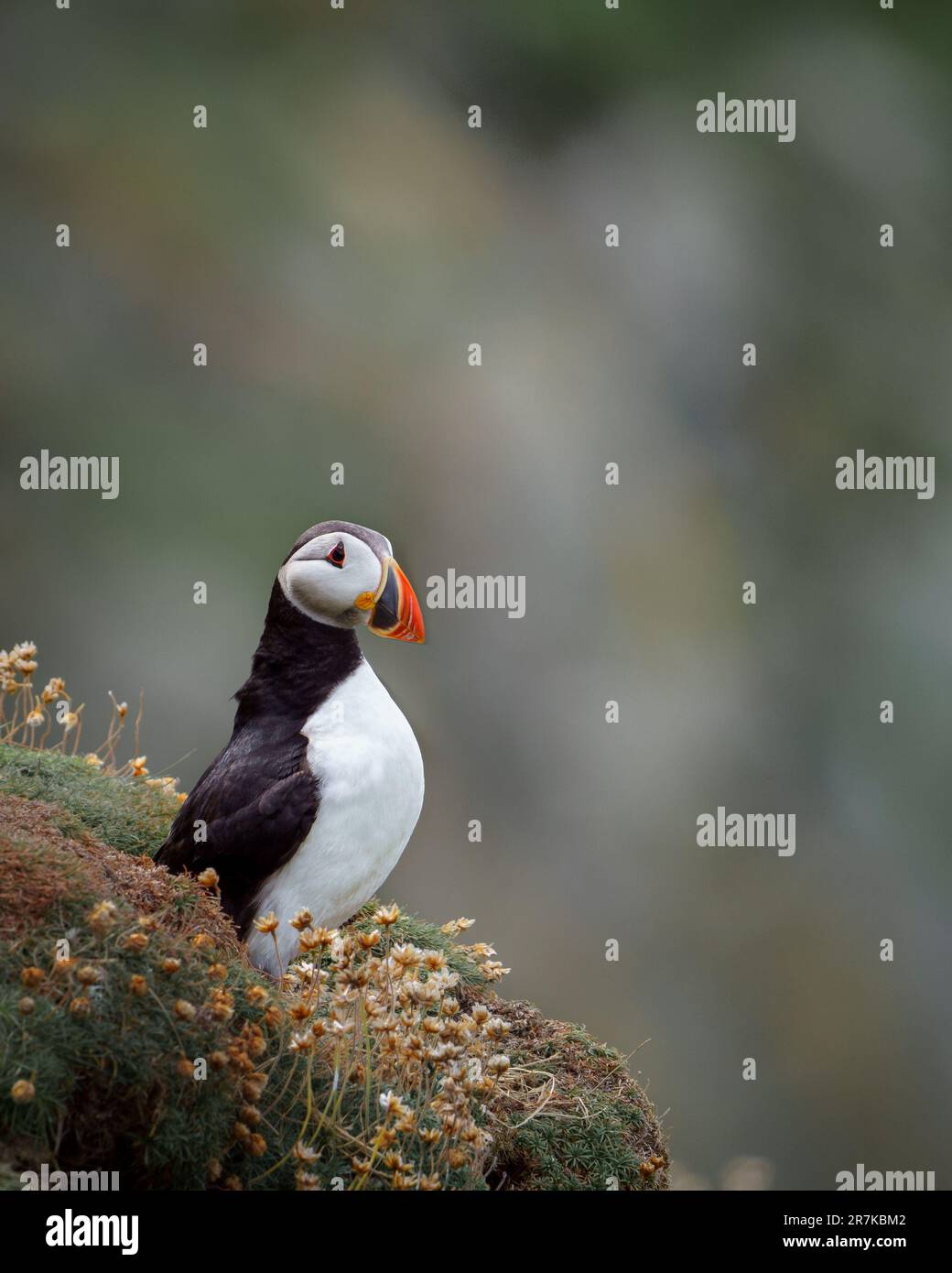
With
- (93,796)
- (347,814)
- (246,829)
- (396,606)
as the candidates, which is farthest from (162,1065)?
(93,796)

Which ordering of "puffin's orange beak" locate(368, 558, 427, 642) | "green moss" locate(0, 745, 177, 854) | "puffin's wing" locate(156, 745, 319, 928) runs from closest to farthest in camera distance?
"puffin's wing" locate(156, 745, 319, 928) < "puffin's orange beak" locate(368, 558, 427, 642) < "green moss" locate(0, 745, 177, 854)

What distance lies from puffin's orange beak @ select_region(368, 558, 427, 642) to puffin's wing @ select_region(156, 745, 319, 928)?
55 cm

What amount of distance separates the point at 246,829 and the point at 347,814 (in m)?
0.32

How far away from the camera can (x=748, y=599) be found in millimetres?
12742

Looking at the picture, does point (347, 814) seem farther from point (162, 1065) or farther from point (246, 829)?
point (162, 1065)

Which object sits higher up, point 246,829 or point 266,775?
point 266,775

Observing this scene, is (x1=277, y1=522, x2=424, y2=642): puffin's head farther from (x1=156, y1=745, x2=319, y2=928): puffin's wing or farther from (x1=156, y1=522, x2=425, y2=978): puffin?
(x1=156, y1=745, x2=319, y2=928): puffin's wing

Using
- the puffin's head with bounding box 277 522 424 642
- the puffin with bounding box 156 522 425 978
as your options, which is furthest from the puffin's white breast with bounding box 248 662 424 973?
the puffin's head with bounding box 277 522 424 642

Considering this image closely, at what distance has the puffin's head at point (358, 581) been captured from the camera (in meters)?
4.73

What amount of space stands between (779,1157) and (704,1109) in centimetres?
63

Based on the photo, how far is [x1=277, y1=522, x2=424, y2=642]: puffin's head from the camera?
186 inches

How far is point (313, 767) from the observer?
466 centimetres

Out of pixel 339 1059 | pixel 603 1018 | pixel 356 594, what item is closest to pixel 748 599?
pixel 603 1018
